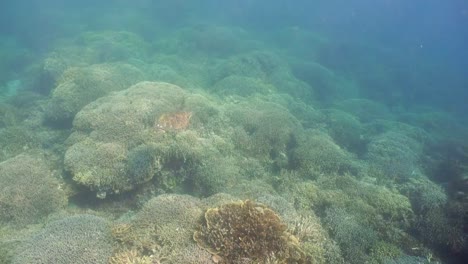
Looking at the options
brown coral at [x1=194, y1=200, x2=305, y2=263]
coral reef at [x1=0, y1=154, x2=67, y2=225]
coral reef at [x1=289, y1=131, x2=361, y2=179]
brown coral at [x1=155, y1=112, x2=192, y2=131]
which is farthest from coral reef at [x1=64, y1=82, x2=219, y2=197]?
brown coral at [x1=194, y1=200, x2=305, y2=263]

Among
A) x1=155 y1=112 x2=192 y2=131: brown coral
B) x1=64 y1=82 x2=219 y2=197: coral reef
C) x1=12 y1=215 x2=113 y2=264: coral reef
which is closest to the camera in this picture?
x1=12 y1=215 x2=113 y2=264: coral reef

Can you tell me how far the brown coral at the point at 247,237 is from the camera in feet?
20.0

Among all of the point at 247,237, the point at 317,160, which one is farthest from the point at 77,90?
the point at 247,237

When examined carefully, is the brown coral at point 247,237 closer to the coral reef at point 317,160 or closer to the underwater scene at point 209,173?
the underwater scene at point 209,173

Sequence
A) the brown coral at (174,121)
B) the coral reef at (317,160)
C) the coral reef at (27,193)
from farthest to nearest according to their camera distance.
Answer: the coral reef at (317,160) < the brown coral at (174,121) < the coral reef at (27,193)

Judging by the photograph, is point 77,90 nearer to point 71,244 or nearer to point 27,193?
point 27,193

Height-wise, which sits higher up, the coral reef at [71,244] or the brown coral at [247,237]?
the brown coral at [247,237]

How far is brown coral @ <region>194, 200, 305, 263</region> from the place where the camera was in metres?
6.10

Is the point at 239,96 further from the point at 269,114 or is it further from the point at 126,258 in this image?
the point at 126,258

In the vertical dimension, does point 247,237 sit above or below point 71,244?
above

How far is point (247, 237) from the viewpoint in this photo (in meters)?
6.22

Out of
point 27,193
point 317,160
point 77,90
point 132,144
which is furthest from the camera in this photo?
point 77,90

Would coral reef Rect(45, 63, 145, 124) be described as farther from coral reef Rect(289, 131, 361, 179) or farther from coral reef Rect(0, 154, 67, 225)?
coral reef Rect(289, 131, 361, 179)

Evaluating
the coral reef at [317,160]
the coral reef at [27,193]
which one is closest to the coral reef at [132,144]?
the coral reef at [27,193]
